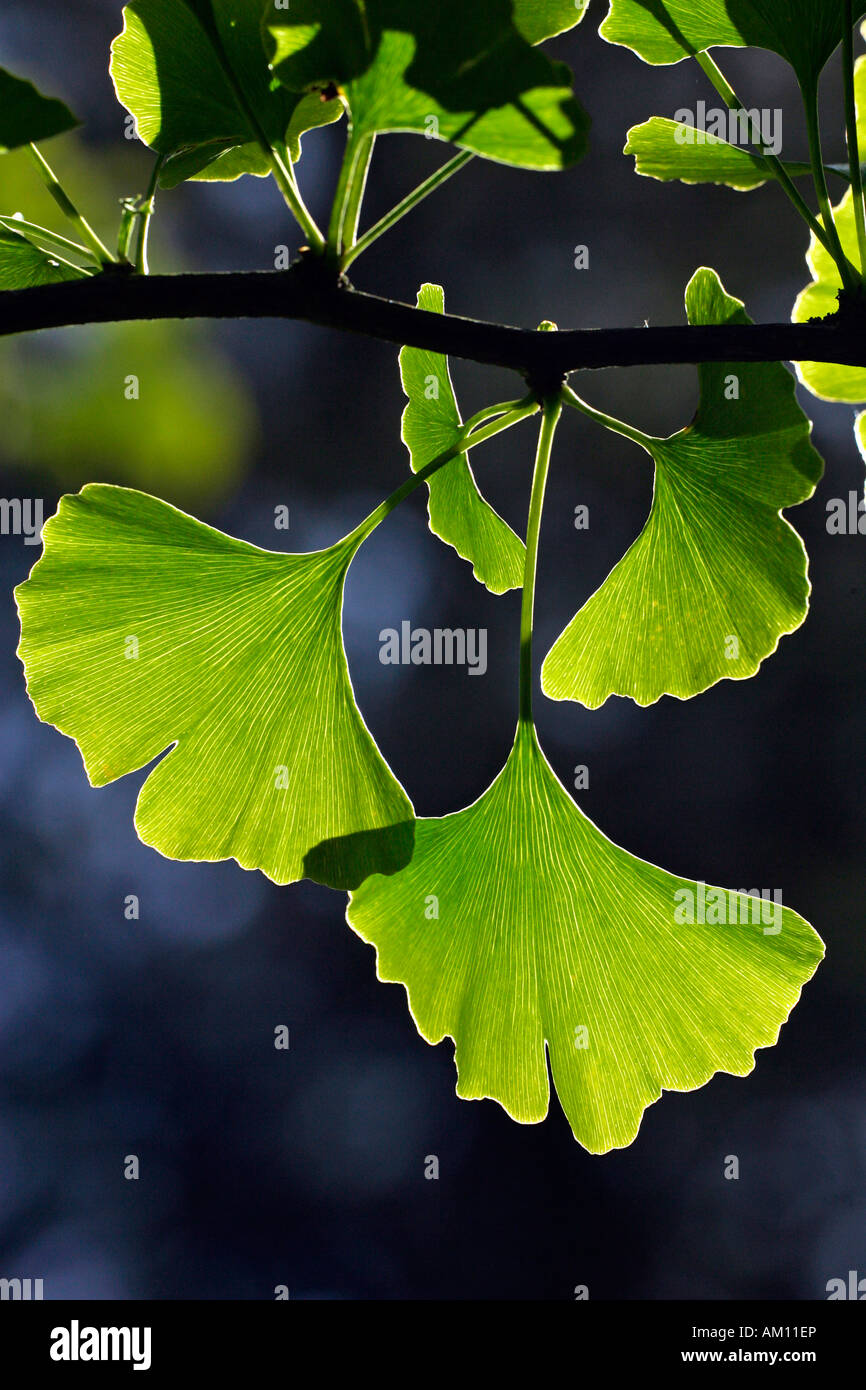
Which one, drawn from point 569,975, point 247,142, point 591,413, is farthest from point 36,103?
point 569,975

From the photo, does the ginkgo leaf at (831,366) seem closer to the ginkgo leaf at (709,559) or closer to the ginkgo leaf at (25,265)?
the ginkgo leaf at (709,559)

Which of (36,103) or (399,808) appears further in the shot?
(399,808)

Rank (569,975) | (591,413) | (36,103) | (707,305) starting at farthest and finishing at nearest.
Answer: (569,975), (707,305), (591,413), (36,103)

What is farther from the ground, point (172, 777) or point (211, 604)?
point (211, 604)

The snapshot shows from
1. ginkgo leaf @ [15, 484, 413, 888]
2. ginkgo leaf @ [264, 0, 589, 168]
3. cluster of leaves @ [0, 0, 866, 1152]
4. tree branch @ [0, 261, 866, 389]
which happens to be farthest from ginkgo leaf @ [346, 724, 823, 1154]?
ginkgo leaf @ [264, 0, 589, 168]

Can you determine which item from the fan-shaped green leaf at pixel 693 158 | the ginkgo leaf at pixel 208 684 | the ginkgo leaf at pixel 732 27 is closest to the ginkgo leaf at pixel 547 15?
the ginkgo leaf at pixel 732 27

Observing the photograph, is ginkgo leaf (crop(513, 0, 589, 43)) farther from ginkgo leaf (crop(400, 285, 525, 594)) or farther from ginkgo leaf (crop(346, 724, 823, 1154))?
ginkgo leaf (crop(346, 724, 823, 1154))

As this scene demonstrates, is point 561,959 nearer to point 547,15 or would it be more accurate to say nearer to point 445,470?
point 445,470

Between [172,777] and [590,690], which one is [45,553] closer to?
[172,777]
